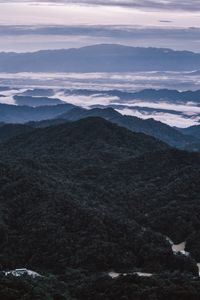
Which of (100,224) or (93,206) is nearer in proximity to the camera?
(100,224)

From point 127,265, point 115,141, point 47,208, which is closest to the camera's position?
point 127,265

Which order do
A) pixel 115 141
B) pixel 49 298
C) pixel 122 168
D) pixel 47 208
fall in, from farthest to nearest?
pixel 115 141
pixel 122 168
pixel 47 208
pixel 49 298

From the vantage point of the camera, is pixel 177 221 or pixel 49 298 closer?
pixel 49 298

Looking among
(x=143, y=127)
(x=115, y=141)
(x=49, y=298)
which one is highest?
(x=49, y=298)

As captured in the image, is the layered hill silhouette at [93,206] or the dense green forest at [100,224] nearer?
the dense green forest at [100,224]

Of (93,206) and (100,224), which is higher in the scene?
(100,224)

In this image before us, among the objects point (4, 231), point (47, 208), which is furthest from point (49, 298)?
point (47, 208)

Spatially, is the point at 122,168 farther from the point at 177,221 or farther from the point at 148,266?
the point at 148,266

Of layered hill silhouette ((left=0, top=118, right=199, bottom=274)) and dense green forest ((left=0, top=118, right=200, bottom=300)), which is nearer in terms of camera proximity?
dense green forest ((left=0, top=118, right=200, bottom=300))
